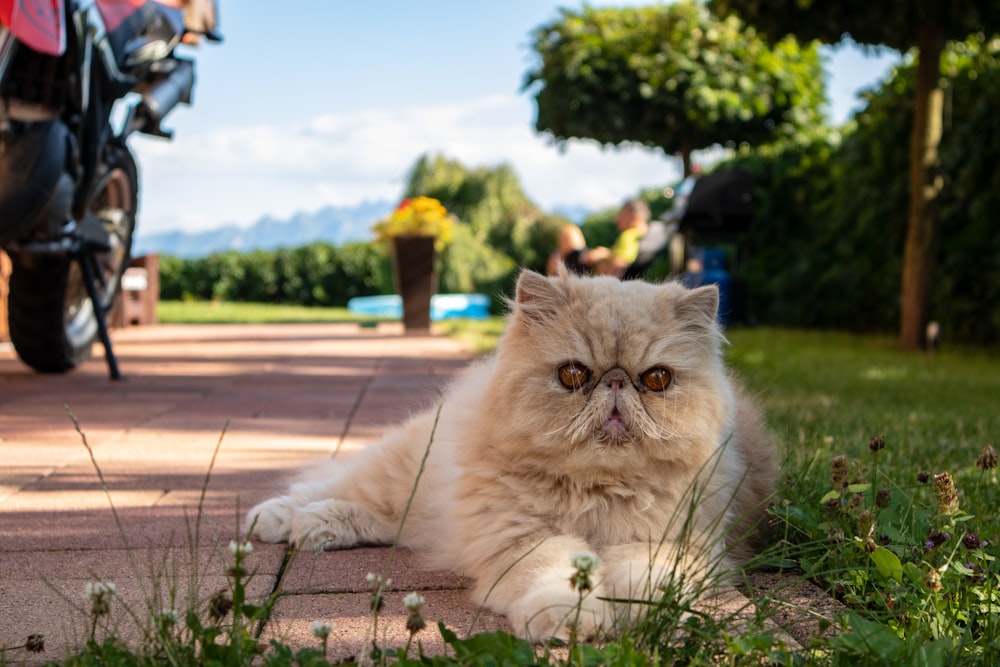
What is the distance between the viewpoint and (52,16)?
143 inches

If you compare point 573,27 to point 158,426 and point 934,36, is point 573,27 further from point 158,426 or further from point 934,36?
point 158,426

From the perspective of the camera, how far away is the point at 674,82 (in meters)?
16.1

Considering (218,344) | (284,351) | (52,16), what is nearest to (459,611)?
Answer: (52,16)

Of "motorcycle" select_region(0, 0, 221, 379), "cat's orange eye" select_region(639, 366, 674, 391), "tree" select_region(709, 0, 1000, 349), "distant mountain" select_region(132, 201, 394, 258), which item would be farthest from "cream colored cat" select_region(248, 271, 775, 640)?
"distant mountain" select_region(132, 201, 394, 258)

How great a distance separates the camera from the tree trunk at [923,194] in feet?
26.6

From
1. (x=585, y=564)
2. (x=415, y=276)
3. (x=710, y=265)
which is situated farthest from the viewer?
(x=710, y=265)

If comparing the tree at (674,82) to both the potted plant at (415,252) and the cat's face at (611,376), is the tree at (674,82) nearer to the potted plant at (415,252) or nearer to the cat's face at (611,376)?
the potted plant at (415,252)

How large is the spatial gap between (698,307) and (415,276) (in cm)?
829

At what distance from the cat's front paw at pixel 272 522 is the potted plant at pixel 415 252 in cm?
781

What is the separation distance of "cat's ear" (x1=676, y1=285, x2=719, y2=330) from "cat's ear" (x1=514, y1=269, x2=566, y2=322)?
25 centimetres

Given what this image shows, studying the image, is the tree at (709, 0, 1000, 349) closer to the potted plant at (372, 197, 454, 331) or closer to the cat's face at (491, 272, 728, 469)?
the potted plant at (372, 197, 454, 331)

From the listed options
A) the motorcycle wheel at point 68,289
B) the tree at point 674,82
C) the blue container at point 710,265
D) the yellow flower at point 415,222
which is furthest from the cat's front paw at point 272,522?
the tree at point 674,82

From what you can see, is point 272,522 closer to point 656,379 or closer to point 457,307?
point 656,379

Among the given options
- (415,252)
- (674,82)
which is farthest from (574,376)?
(674,82)
